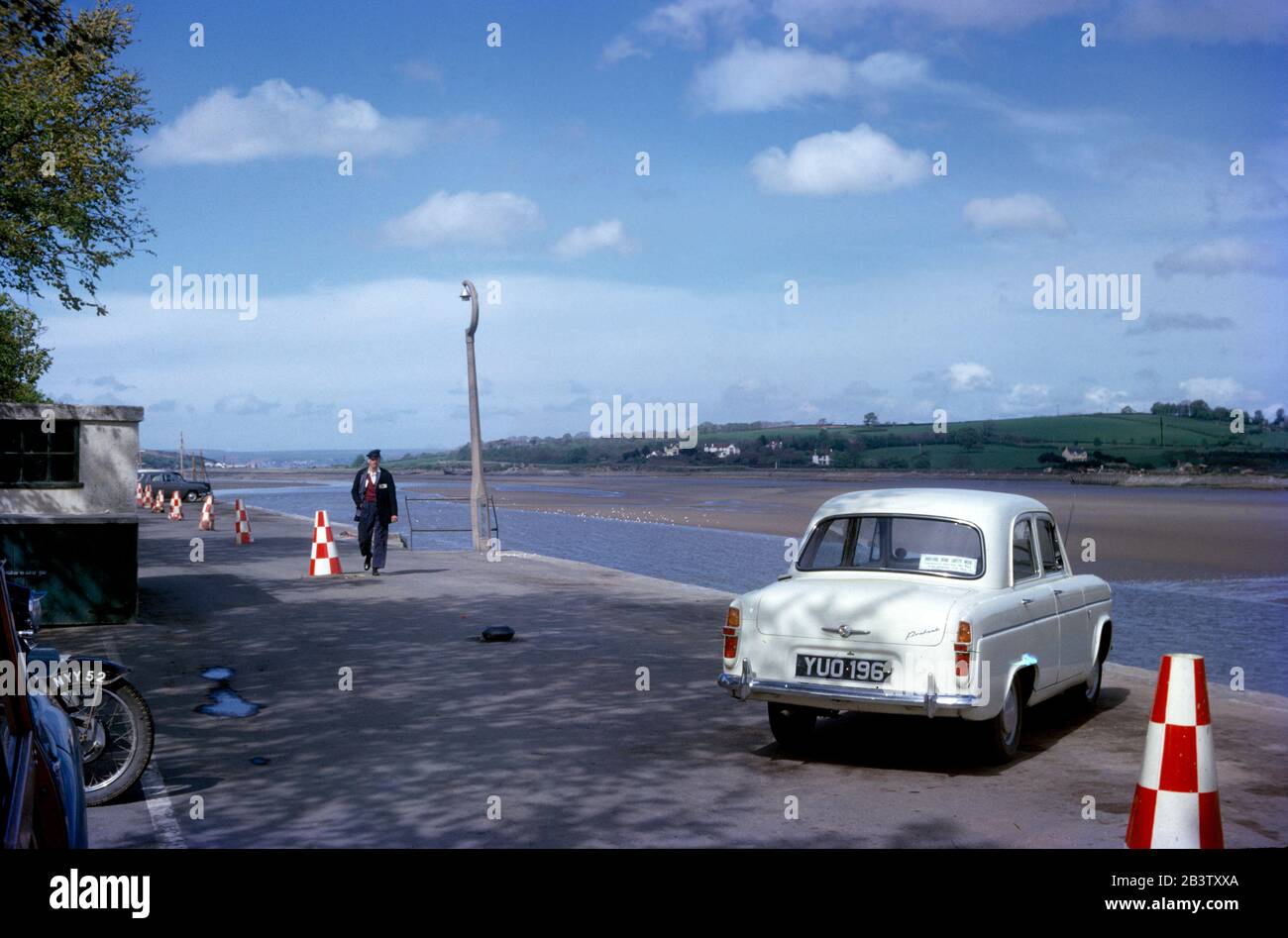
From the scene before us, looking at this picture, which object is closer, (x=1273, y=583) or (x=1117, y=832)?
(x=1117, y=832)

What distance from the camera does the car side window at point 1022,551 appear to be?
27.0 ft

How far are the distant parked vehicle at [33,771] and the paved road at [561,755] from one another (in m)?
2.09

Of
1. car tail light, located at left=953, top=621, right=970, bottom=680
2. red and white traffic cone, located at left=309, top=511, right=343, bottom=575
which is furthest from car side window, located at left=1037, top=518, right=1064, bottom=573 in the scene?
red and white traffic cone, located at left=309, top=511, right=343, bottom=575

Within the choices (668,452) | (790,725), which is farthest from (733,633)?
(668,452)

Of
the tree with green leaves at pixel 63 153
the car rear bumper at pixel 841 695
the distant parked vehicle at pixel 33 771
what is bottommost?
the car rear bumper at pixel 841 695

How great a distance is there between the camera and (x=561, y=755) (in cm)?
773

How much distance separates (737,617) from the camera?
7875 mm

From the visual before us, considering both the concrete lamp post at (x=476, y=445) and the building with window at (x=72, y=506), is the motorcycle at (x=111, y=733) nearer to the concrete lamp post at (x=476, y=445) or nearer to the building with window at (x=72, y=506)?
the building with window at (x=72, y=506)

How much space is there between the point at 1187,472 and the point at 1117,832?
9609cm

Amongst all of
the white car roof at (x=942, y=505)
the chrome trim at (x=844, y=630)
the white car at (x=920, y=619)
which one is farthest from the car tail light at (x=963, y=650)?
the white car roof at (x=942, y=505)
